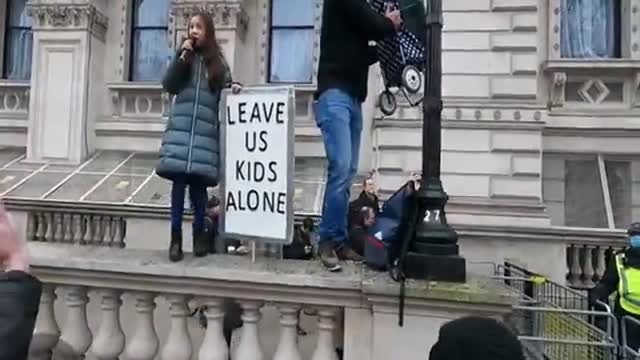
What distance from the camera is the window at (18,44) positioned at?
1725 centimetres

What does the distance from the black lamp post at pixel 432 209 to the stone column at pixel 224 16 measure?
1112 cm

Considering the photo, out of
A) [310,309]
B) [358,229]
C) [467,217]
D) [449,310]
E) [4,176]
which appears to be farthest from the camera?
[4,176]

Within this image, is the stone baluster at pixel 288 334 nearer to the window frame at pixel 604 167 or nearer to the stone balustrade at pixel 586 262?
the stone balustrade at pixel 586 262

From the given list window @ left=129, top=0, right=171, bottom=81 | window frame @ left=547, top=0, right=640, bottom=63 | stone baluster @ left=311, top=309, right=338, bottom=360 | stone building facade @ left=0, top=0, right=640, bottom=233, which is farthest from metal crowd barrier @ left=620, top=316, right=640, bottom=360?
window @ left=129, top=0, right=171, bottom=81

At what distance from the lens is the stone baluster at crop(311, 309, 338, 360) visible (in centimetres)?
350

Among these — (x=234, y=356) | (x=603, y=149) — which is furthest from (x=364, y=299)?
(x=603, y=149)

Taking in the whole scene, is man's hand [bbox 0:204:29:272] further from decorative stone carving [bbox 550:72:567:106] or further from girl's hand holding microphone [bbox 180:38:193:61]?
decorative stone carving [bbox 550:72:567:106]

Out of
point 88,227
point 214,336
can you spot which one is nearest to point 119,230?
point 88,227

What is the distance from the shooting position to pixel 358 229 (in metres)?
5.88

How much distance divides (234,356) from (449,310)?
120 cm

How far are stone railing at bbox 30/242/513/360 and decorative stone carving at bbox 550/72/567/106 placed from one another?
1134 centimetres

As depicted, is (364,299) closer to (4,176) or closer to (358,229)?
(358,229)

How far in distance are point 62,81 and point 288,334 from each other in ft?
46.3

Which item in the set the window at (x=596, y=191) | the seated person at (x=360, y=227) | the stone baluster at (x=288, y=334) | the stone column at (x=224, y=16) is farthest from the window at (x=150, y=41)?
the stone baluster at (x=288, y=334)
